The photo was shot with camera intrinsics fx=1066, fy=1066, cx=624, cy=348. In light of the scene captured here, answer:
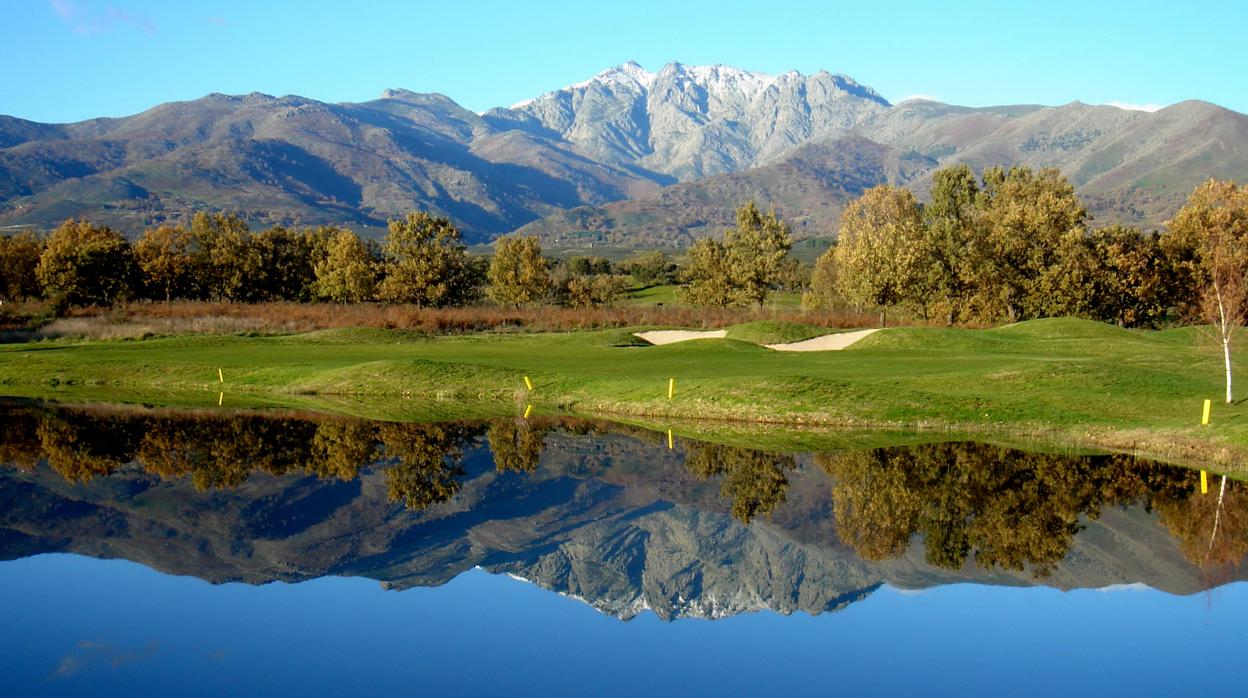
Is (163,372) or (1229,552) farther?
(163,372)

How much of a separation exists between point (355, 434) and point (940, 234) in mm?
64147

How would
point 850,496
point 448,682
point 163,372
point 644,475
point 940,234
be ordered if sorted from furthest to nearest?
1. point 940,234
2. point 163,372
3. point 644,475
4. point 850,496
5. point 448,682

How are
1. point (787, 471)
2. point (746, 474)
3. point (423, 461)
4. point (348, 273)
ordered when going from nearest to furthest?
1. point (746, 474)
2. point (787, 471)
3. point (423, 461)
4. point (348, 273)

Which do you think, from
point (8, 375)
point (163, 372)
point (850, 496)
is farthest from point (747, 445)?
point (8, 375)

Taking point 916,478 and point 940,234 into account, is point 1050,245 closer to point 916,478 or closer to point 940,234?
point 940,234

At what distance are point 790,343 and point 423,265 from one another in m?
41.9

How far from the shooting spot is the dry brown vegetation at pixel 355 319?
7162cm

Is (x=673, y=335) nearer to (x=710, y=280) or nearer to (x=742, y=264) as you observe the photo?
(x=742, y=264)

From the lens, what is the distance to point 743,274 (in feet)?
321

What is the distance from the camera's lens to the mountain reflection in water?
1884 centimetres

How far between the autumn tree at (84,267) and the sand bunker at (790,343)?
48199mm

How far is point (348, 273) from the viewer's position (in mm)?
96812

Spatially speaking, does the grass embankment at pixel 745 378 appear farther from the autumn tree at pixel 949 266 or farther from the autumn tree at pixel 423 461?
the autumn tree at pixel 949 266

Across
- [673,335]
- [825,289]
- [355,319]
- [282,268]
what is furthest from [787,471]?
[825,289]
